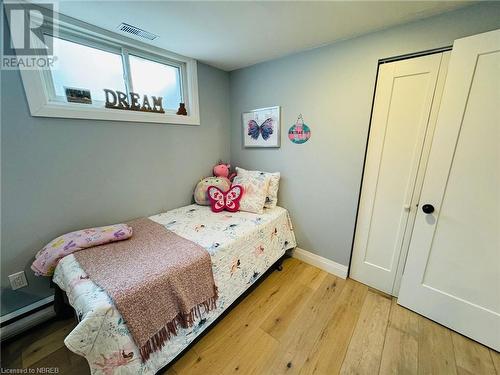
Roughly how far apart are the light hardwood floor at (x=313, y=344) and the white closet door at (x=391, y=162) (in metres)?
0.38

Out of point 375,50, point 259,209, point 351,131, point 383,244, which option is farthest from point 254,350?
point 375,50

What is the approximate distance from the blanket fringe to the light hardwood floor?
265 mm

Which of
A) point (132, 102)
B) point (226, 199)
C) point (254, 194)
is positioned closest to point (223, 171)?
point (226, 199)

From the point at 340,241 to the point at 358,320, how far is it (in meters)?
0.68

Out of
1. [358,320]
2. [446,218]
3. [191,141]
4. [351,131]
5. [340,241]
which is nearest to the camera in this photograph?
[446,218]

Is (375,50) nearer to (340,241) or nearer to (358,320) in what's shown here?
(340,241)

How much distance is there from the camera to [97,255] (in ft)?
4.40

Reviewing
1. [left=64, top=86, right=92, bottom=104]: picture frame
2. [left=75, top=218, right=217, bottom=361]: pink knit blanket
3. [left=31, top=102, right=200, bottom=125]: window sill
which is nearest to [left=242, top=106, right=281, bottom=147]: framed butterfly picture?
[left=31, top=102, right=200, bottom=125]: window sill

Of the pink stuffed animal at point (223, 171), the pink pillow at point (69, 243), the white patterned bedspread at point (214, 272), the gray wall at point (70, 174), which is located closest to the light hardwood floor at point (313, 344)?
the white patterned bedspread at point (214, 272)

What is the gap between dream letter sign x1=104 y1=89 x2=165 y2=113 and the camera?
1.69 metres

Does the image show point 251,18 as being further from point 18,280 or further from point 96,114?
point 18,280

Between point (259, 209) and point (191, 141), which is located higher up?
point (191, 141)

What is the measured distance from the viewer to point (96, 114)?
5.21 feet

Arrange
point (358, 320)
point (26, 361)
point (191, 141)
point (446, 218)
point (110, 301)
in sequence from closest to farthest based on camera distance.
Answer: point (110, 301) → point (26, 361) → point (446, 218) → point (358, 320) → point (191, 141)
